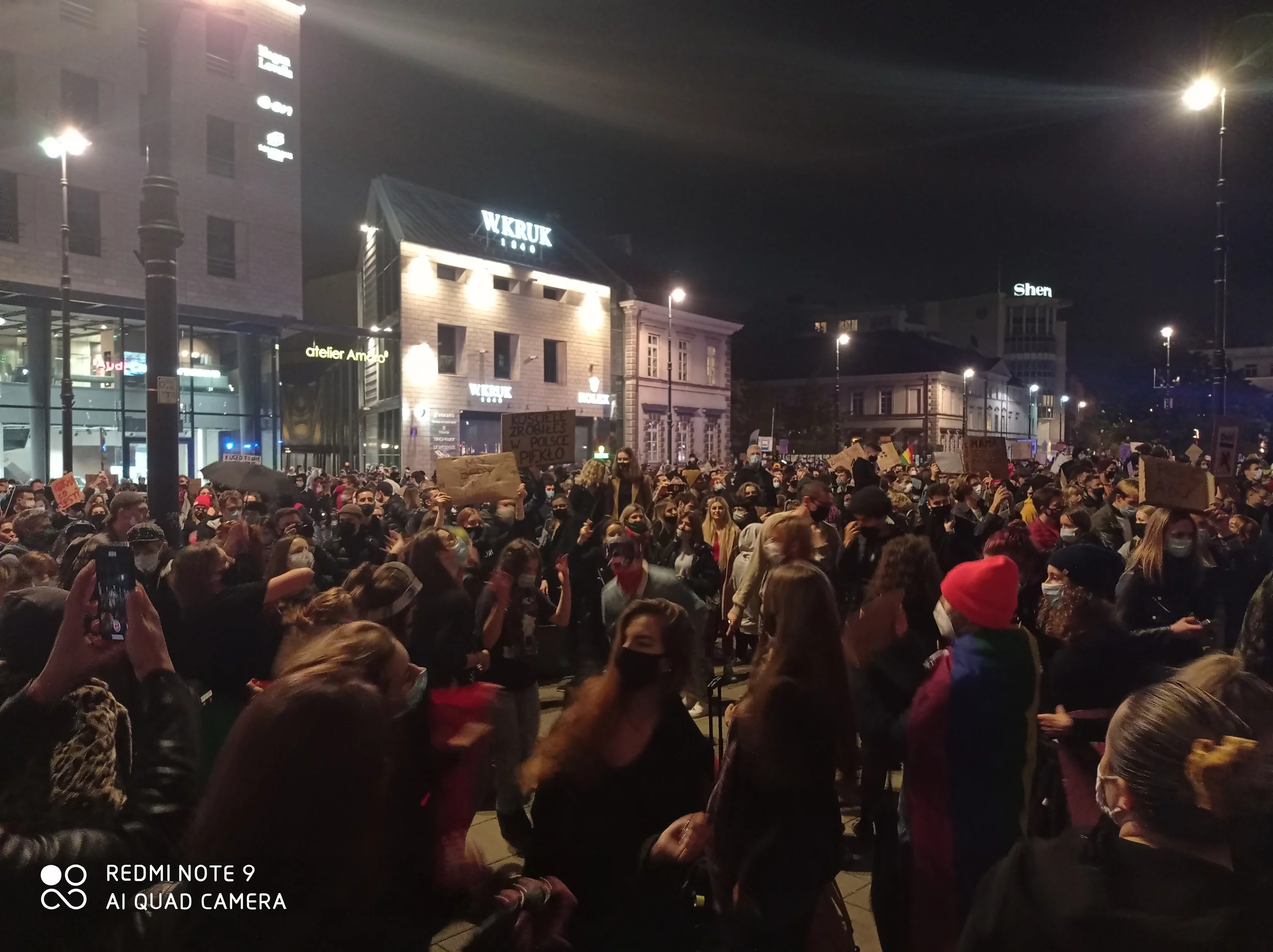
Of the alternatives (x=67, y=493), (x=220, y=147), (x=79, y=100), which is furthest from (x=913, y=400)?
(x=67, y=493)

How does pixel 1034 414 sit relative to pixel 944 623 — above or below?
above

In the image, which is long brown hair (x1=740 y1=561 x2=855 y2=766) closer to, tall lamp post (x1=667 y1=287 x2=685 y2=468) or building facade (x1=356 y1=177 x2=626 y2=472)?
building facade (x1=356 y1=177 x2=626 y2=472)

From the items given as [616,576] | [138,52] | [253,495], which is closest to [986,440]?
[616,576]

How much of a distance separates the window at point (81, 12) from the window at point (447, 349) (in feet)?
42.5

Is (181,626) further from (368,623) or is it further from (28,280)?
(28,280)

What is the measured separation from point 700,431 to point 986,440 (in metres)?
30.4

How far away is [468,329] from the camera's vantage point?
34.2m

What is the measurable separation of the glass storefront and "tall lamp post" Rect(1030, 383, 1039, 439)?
73.7 m

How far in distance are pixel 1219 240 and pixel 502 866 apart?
15288mm

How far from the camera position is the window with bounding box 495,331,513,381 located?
117 feet

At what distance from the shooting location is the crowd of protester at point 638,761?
1780mm

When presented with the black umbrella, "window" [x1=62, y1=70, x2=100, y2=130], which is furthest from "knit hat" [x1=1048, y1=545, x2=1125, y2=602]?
"window" [x1=62, y1=70, x2=100, y2=130]

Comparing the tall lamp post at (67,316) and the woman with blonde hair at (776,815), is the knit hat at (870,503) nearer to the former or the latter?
the woman with blonde hair at (776,815)

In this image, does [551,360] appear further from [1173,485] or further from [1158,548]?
[1158,548]
